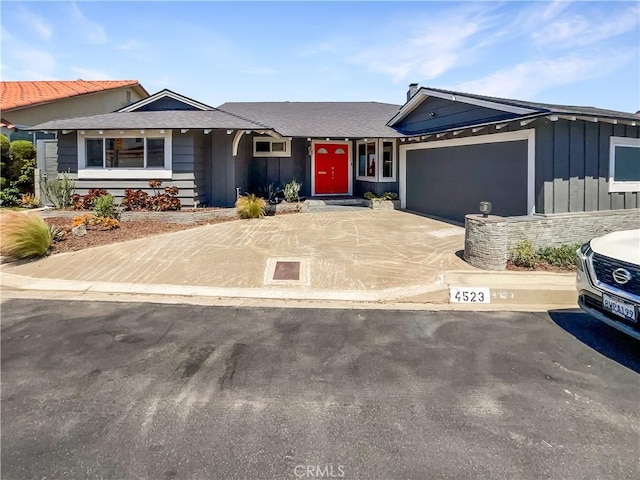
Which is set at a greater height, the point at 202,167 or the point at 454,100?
the point at 454,100

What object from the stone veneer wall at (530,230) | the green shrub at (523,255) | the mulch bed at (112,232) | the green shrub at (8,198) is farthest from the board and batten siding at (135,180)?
the green shrub at (523,255)

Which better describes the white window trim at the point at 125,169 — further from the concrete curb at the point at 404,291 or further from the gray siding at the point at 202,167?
the concrete curb at the point at 404,291

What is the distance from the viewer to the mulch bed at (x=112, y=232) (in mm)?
9758

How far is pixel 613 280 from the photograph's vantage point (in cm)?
466

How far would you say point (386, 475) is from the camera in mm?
2721

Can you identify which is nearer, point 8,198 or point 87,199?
point 87,199

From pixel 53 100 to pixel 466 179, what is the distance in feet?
67.9

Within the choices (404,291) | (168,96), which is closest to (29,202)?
(168,96)

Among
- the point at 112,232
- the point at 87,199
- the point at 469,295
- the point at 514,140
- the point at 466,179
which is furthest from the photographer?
the point at 87,199

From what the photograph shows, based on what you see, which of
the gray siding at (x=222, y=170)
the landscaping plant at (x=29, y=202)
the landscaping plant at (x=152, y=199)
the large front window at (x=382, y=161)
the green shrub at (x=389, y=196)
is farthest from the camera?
the large front window at (x=382, y=161)

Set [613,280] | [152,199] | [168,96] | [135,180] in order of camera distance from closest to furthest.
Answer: [613,280]
[152,199]
[135,180]
[168,96]

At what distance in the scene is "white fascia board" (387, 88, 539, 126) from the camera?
32.9ft

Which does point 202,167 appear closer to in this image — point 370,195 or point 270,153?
point 270,153

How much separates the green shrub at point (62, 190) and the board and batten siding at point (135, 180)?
7.6 inches
